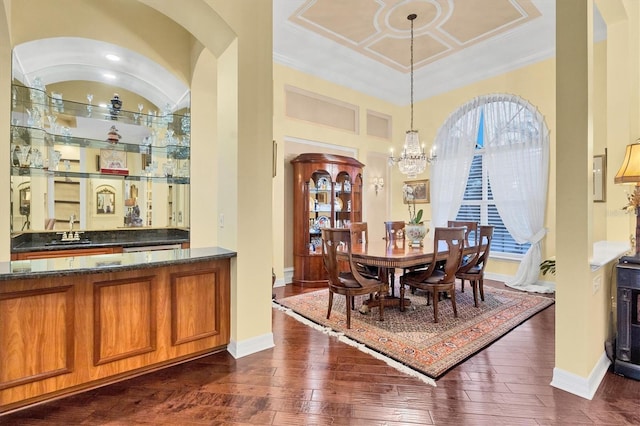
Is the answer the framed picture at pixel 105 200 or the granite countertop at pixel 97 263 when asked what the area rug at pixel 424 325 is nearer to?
the granite countertop at pixel 97 263

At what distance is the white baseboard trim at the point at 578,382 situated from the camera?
→ 2062 millimetres

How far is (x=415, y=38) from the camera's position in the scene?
4.65 metres

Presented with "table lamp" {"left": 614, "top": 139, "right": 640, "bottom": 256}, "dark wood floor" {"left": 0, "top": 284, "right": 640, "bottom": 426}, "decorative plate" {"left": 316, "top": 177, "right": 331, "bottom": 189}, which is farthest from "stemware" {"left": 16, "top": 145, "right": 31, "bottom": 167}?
"table lamp" {"left": 614, "top": 139, "right": 640, "bottom": 256}

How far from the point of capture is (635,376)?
88.7 inches

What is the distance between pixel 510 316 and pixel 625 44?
322 cm

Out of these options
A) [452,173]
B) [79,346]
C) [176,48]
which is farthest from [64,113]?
[452,173]

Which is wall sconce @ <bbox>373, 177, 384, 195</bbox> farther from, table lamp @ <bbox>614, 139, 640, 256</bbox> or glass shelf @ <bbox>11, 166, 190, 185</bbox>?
table lamp @ <bbox>614, 139, 640, 256</bbox>

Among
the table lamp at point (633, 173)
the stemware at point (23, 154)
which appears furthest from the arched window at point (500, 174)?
the stemware at point (23, 154)

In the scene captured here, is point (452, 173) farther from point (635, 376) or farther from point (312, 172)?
point (635, 376)

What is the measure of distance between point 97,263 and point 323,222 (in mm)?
3766

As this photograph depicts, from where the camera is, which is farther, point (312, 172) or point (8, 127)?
point (312, 172)

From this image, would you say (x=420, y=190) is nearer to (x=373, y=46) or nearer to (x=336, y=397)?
(x=373, y=46)

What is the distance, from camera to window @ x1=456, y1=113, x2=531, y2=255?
214 inches

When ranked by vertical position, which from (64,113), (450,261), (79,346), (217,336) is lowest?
(217,336)
